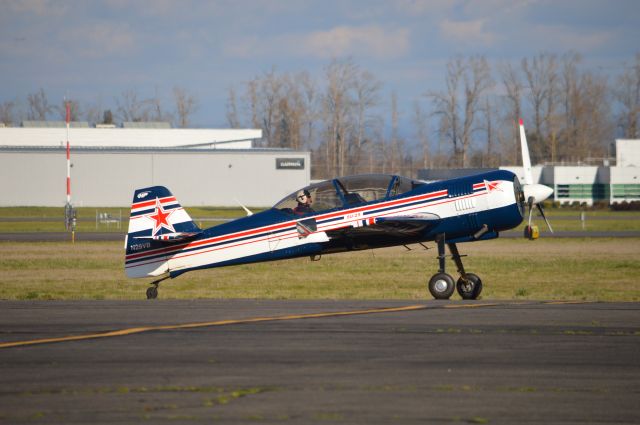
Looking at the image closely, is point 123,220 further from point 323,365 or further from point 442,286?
point 323,365

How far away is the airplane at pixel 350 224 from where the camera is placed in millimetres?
16688

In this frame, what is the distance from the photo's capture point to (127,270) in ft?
59.9

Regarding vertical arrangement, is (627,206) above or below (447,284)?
above

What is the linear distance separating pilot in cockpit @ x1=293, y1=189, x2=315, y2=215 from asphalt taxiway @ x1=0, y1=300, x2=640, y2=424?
424cm

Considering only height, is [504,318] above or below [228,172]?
below

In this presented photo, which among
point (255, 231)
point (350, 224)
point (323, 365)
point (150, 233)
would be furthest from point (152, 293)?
point (323, 365)

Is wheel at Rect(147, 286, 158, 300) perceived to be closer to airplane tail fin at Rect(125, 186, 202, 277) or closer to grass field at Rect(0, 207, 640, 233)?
airplane tail fin at Rect(125, 186, 202, 277)

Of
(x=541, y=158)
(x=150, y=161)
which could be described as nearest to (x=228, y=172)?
(x=150, y=161)

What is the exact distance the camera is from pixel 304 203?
56.8ft

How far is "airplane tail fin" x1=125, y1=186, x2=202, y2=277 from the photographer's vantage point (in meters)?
18.1

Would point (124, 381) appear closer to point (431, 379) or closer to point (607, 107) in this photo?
point (431, 379)

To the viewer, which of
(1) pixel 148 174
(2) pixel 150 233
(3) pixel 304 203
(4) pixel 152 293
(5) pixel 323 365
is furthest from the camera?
(1) pixel 148 174

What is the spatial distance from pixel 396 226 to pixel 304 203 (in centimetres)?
192

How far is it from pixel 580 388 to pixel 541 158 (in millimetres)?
105666
